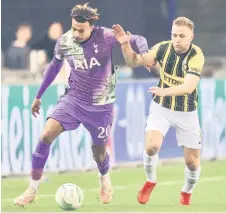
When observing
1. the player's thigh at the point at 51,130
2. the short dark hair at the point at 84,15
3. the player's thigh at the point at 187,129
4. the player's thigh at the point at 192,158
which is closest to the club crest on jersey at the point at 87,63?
the short dark hair at the point at 84,15

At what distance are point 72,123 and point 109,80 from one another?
2.03 ft

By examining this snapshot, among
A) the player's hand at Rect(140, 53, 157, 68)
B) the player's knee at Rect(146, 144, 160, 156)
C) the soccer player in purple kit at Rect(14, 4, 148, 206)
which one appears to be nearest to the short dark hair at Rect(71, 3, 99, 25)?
the soccer player in purple kit at Rect(14, 4, 148, 206)

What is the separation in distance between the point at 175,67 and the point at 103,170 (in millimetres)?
1488

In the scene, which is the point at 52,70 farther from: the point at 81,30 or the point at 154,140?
the point at 154,140

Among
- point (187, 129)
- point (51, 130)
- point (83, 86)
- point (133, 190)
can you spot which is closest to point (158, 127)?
point (187, 129)

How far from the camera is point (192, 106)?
41.7 ft

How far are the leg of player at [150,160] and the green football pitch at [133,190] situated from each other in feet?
0.42

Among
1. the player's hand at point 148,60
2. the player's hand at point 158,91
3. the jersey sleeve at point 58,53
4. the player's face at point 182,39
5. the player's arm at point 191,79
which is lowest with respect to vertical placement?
the player's hand at point 158,91

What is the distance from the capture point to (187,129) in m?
12.7

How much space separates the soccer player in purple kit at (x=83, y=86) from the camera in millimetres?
12500

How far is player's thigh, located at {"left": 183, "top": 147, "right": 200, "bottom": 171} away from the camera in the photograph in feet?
41.7

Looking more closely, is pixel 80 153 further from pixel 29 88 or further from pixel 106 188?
pixel 106 188

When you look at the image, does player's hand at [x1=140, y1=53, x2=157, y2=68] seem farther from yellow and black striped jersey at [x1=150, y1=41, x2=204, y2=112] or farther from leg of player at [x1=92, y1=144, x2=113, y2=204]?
leg of player at [x1=92, y1=144, x2=113, y2=204]

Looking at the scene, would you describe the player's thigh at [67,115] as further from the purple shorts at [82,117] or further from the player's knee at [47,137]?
the player's knee at [47,137]
